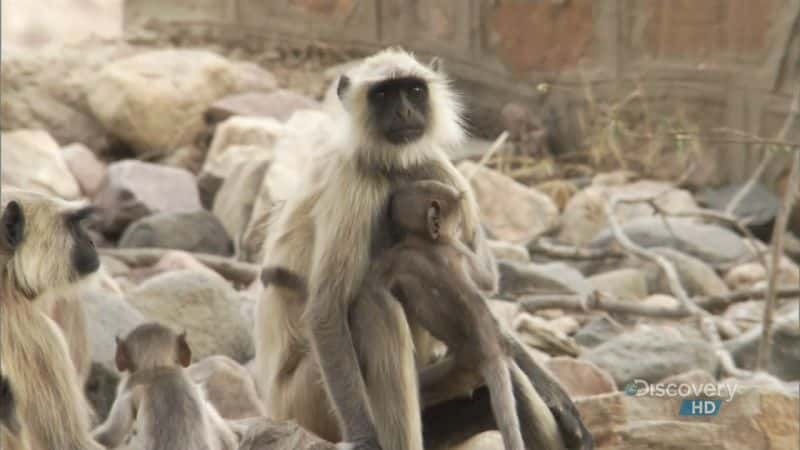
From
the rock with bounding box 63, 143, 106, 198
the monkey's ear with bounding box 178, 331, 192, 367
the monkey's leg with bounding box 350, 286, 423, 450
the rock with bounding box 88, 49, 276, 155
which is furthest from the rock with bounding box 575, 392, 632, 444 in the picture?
the rock with bounding box 88, 49, 276, 155

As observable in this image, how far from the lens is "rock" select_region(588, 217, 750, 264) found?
9.21m

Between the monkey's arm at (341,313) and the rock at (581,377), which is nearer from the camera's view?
the monkey's arm at (341,313)

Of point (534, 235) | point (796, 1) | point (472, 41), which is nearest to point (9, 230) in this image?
point (472, 41)

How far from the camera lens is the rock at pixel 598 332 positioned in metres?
7.86

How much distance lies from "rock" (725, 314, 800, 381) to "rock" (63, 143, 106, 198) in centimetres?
428

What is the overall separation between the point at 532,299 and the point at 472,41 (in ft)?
9.28

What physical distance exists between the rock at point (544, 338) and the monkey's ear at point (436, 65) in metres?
2.27

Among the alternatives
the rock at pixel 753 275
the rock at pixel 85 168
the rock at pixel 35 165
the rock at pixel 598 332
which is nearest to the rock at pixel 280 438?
the rock at pixel 598 332

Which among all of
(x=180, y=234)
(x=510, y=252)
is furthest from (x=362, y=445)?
(x=180, y=234)

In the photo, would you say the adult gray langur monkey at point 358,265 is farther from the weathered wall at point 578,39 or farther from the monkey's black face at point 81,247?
the monkey's black face at point 81,247

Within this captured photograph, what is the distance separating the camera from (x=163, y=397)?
15.2 feet

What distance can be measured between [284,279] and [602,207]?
4502 mm

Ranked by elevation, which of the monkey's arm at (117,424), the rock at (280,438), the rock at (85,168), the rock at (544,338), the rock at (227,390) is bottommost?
the rock at (544,338)

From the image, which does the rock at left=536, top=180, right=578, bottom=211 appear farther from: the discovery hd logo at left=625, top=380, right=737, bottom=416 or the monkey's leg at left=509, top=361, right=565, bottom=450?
the monkey's leg at left=509, top=361, right=565, bottom=450
